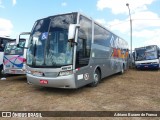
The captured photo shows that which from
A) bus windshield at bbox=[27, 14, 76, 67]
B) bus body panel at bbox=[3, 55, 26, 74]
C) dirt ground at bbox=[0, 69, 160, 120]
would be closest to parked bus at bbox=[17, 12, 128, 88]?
bus windshield at bbox=[27, 14, 76, 67]

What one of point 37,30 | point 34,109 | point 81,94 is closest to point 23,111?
point 34,109

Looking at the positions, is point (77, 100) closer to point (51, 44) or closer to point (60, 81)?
point (60, 81)

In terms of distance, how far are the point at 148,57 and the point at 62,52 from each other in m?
14.4

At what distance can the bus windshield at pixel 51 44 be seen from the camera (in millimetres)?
7023

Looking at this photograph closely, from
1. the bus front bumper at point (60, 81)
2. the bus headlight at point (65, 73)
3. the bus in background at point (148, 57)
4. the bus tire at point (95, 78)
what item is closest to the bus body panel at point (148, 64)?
the bus in background at point (148, 57)

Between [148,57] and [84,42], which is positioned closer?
[84,42]

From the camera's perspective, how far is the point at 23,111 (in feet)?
18.7

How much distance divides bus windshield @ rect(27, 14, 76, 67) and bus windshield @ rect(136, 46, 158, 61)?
45.5ft

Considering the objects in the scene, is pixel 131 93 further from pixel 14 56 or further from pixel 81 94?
pixel 14 56

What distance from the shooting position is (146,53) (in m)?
19.5

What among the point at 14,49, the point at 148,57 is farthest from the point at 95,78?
the point at 148,57

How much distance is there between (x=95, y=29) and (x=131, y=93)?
3.40m

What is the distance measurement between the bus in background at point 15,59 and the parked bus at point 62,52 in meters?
2.75

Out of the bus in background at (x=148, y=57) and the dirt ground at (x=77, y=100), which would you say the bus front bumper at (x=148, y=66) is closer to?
the bus in background at (x=148, y=57)
